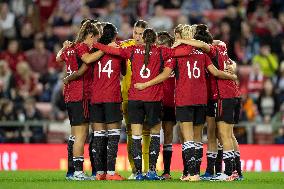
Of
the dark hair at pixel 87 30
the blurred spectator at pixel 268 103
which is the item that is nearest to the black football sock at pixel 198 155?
the dark hair at pixel 87 30

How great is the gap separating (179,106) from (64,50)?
2182mm

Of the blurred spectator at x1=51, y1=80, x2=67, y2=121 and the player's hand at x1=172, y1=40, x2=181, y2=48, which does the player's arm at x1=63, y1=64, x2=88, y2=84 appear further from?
the blurred spectator at x1=51, y1=80, x2=67, y2=121

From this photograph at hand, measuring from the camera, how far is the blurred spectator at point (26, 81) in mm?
26172

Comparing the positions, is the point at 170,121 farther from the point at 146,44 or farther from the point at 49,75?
the point at 49,75

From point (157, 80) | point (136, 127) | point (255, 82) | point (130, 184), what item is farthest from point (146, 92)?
point (255, 82)

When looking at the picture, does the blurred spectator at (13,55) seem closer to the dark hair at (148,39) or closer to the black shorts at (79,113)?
the black shorts at (79,113)

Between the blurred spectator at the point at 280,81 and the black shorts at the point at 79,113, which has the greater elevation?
the blurred spectator at the point at 280,81

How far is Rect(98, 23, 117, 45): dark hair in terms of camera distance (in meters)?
17.0

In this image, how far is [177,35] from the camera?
56.0 ft

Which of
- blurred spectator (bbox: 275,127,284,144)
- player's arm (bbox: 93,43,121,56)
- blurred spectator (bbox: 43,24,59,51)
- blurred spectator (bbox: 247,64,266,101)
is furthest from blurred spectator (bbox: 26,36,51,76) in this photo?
player's arm (bbox: 93,43,121,56)

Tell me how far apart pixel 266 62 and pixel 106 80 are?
10072mm

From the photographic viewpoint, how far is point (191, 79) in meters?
16.8

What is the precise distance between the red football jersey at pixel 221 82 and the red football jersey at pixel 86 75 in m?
2.00

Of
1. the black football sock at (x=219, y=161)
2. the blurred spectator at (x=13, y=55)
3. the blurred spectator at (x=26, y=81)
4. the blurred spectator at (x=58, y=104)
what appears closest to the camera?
the black football sock at (x=219, y=161)
